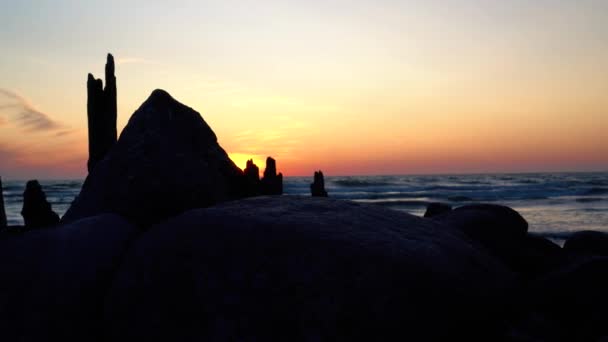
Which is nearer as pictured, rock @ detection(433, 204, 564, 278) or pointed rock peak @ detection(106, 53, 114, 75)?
rock @ detection(433, 204, 564, 278)

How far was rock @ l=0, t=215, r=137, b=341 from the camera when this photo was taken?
8.71ft

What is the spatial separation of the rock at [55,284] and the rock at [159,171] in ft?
2.91

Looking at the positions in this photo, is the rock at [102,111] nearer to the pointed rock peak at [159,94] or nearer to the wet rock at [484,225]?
the pointed rock peak at [159,94]

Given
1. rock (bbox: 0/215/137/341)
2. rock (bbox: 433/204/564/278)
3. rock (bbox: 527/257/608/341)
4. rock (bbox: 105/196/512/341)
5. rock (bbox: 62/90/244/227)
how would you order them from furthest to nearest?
1. rock (bbox: 433/204/564/278)
2. rock (bbox: 62/90/244/227)
3. rock (bbox: 527/257/608/341)
4. rock (bbox: 0/215/137/341)
5. rock (bbox: 105/196/512/341)

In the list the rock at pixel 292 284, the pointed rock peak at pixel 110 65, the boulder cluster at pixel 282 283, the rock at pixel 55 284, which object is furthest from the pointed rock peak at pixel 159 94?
the pointed rock peak at pixel 110 65

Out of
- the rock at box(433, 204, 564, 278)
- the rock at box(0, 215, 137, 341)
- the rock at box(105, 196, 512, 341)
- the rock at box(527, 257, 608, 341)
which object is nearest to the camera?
the rock at box(105, 196, 512, 341)

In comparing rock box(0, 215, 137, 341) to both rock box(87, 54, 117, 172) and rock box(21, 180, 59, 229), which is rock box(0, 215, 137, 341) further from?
rock box(21, 180, 59, 229)

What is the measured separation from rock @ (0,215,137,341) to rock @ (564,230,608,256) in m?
4.53

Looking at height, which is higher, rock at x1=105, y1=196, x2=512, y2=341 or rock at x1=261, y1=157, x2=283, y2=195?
rock at x1=261, y1=157, x2=283, y2=195

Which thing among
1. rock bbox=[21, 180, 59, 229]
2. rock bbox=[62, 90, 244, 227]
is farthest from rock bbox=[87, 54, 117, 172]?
rock bbox=[62, 90, 244, 227]

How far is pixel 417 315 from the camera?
240cm

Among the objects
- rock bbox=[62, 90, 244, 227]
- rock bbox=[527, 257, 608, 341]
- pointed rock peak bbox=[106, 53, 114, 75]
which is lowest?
rock bbox=[527, 257, 608, 341]

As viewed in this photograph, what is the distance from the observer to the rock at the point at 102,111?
1384 centimetres

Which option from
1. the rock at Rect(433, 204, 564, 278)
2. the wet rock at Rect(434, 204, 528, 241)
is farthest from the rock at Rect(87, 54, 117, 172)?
the rock at Rect(433, 204, 564, 278)
